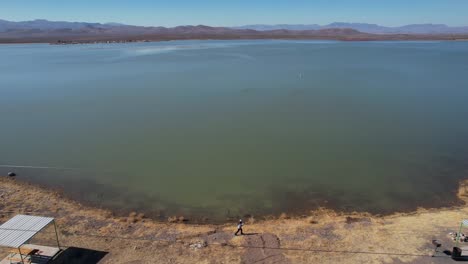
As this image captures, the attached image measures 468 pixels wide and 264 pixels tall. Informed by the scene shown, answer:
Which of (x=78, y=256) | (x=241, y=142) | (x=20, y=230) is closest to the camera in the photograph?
(x=20, y=230)

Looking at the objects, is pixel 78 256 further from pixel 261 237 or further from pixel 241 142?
pixel 241 142

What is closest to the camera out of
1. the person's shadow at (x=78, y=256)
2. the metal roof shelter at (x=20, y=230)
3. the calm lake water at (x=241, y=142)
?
the metal roof shelter at (x=20, y=230)

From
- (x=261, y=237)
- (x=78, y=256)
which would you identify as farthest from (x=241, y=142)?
(x=78, y=256)

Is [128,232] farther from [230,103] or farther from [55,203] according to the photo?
[230,103]

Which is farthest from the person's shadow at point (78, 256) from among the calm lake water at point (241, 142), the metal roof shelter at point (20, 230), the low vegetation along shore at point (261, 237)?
the calm lake water at point (241, 142)

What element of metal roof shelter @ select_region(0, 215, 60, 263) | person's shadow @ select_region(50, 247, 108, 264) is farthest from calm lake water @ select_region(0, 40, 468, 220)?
metal roof shelter @ select_region(0, 215, 60, 263)

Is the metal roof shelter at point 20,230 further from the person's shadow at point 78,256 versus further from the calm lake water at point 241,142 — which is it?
the calm lake water at point 241,142

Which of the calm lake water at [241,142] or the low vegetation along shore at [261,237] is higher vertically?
the calm lake water at [241,142]
